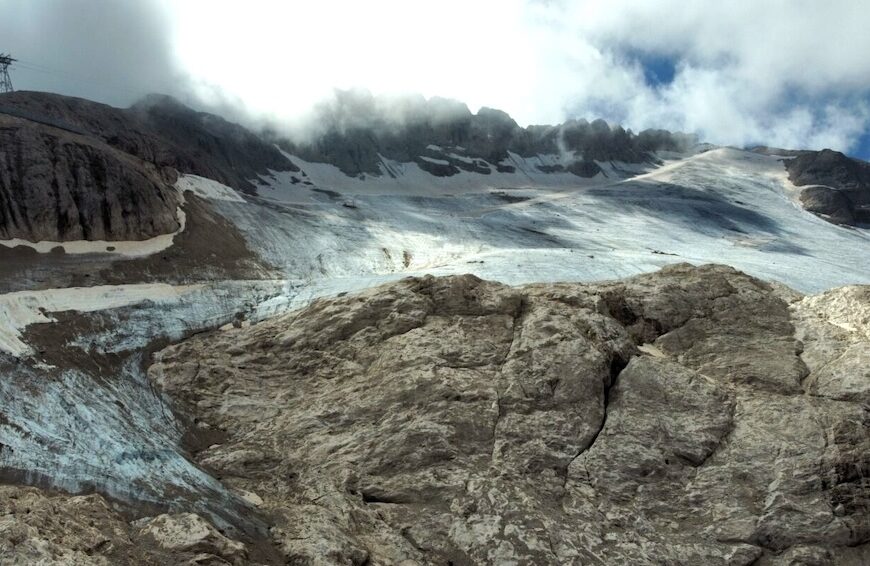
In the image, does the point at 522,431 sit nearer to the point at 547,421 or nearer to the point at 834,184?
the point at 547,421

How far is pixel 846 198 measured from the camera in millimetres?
108812

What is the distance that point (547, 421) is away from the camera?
19656 millimetres

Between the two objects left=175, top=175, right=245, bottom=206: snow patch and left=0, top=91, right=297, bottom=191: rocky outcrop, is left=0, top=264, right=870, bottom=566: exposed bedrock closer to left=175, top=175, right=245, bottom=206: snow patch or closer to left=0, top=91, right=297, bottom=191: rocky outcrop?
left=175, top=175, right=245, bottom=206: snow patch

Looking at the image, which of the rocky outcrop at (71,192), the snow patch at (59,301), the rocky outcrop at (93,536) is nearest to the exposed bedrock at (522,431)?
the rocky outcrop at (93,536)

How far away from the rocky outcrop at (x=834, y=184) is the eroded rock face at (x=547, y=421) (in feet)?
300

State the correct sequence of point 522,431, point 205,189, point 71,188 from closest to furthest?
point 522,431 < point 71,188 < point 205,189

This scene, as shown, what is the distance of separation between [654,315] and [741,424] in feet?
19.2

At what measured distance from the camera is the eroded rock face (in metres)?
16.4

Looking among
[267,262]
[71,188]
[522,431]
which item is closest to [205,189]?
[267,262]

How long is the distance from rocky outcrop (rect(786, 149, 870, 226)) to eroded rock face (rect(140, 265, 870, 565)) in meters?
91.3

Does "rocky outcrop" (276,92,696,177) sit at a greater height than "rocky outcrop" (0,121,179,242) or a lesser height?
greater

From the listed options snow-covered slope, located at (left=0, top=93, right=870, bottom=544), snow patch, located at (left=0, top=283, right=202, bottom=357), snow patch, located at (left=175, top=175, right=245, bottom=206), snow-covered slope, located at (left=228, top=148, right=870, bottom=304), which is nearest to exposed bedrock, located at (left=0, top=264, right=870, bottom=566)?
snow-covered slope, located at (left=0, top=93, right=870, bottom=544)

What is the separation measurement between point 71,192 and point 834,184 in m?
122

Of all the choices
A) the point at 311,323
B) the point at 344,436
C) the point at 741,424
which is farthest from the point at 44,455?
the point at 741,424
